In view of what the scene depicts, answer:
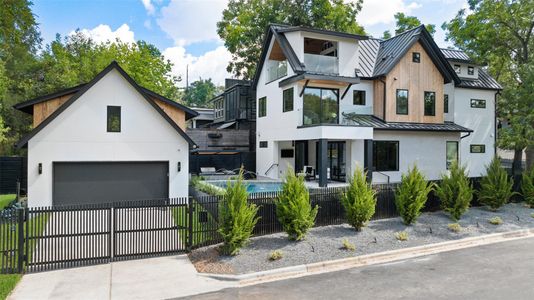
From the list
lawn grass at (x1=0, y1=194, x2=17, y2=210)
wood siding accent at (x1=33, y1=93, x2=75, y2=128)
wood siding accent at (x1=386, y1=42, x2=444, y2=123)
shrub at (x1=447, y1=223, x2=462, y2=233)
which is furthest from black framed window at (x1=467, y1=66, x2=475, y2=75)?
lawn grass at (x1=0, y1=194, x2=17, y2=210)

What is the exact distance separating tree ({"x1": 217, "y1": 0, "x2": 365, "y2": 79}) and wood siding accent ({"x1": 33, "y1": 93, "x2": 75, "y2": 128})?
20.0 m

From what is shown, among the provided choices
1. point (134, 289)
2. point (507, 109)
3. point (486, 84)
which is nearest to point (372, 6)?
point (486, 84)

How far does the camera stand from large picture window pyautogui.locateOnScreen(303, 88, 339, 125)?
20.2 metres

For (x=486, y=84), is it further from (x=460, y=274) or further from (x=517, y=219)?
(x=460, y=274)

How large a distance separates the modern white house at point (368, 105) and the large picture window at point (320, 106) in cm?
6

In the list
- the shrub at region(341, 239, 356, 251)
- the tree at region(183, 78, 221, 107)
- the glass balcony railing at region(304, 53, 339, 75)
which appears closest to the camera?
the shrub at region(341, 239, 356, 251)

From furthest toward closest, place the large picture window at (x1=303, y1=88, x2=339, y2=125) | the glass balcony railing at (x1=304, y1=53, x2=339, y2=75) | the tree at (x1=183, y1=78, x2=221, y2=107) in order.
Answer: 1. the tree at (x1=183, y1=78, x2=221, y2=107)
2. the glass balcony railing at (x1=304, y1=53, x2=339, y2=75)
3. the large picture window at (x1=303, y1=88, x2=339, y2=125)

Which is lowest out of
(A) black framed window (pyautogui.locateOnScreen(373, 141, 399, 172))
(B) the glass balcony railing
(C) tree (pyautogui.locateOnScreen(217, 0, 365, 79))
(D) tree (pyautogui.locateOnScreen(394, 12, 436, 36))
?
(A) black framed window (pyautogui.locateOnScreen(373, 141, 399, 172))

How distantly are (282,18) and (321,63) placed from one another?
12264 millimetres

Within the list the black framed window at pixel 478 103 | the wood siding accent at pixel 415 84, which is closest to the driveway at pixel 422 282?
the wood siding accent at pixel 415 84

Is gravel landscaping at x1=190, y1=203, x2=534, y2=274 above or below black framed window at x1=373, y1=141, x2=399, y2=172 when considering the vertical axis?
below

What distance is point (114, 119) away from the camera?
47.8ft

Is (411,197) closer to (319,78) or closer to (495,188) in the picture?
(495,188)

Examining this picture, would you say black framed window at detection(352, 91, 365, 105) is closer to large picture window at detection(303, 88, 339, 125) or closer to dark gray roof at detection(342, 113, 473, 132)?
dark gray roof at detection(342, 113, 473, 132)
